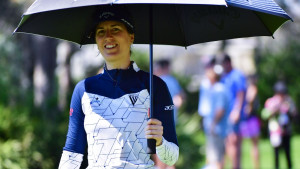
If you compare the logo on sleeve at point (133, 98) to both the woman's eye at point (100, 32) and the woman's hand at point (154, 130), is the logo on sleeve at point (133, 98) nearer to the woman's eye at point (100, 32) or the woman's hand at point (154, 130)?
the woman's hand at point (154, 130)

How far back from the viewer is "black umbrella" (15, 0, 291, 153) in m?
4.20

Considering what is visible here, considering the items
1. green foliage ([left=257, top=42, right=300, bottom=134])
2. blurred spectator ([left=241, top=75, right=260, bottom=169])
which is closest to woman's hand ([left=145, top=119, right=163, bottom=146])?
blurred spectator ([left=241, top=75, right=260, bottom=169])

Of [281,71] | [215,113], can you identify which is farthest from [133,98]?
[281,71]

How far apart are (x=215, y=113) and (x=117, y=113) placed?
6.39m

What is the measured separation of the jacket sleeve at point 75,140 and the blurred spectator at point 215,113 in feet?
20.4

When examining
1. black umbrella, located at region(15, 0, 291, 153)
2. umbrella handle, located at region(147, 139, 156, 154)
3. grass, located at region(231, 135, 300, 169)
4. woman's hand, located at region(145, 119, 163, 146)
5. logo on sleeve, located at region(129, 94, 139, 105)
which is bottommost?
grass, located at region(231, 135, 300, 169)

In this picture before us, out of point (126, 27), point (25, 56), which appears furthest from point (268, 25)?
point (25, 56)

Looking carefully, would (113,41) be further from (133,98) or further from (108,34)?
(133,98)

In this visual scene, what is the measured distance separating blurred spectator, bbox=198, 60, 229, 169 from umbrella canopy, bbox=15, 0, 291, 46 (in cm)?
513

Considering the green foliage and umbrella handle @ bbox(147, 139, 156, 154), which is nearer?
umbrella handle @ bbox(147, 139, 156, 154)

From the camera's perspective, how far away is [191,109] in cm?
2273

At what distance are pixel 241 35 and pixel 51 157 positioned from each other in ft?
21.3

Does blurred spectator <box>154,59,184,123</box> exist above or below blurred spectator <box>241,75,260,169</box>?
above

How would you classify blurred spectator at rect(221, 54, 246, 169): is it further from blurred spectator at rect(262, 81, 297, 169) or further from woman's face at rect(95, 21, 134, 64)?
woman's face at rect(95, 21, 134, 64)
